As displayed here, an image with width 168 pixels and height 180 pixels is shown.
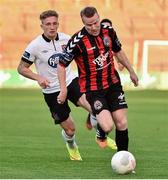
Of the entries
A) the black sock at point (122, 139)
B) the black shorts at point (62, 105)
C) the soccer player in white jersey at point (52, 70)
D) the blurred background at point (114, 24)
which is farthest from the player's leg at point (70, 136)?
the blurred background at point (114, 24)

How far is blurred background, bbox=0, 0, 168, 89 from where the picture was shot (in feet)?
120

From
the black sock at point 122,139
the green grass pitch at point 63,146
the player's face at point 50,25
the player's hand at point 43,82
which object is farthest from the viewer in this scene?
the player's face at point 50,25

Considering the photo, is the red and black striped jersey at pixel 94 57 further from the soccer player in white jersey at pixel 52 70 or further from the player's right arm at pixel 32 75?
the soccer player in white jersey at pixel 52 70

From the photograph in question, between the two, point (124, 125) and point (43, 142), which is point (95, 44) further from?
point (43, 142)

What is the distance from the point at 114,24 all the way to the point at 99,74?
2817cm

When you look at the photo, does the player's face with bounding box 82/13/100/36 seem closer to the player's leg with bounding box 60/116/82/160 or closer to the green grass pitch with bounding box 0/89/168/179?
the green grass pitch with bounding box 0/89/168/179

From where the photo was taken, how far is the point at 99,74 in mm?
9336

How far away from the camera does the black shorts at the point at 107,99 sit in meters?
9.24

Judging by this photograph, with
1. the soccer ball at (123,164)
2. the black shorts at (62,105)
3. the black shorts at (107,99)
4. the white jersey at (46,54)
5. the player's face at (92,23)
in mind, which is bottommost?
the soccer ball at (123,164)

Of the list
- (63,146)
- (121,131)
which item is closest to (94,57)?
(121,131)

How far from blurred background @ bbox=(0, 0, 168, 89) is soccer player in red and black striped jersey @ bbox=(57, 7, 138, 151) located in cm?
2636

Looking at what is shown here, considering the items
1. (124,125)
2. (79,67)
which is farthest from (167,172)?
(79,67)

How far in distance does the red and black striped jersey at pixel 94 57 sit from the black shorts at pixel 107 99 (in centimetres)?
7

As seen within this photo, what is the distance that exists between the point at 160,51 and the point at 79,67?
90.1 ft
